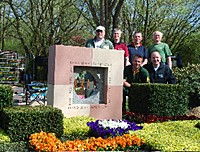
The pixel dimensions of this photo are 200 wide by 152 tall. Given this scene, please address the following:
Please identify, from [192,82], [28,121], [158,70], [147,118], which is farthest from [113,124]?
[192,82]

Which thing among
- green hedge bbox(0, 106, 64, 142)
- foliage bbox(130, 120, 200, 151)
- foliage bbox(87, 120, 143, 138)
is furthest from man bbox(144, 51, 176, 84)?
green hedge bbox(0, 106, 64, 142)

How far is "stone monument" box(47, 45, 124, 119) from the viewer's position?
24.8ft

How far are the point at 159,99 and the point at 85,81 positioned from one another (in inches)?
87.2

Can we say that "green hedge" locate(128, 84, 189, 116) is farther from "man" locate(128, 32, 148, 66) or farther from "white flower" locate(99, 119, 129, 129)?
"white flower" locate(99, 119, 129, 129)

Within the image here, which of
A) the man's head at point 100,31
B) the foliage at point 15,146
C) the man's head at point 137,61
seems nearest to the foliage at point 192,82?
the man's head at point 137,61

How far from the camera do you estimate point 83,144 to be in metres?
5.23

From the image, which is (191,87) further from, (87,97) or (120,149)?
(120,149)

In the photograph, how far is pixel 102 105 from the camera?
327 inches

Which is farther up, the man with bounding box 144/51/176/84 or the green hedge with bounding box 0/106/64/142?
the man with bounding box 144/51/176/84

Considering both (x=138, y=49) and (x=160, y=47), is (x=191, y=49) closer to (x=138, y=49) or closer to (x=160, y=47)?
(x=160, y=47)

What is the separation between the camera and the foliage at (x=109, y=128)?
246 inches

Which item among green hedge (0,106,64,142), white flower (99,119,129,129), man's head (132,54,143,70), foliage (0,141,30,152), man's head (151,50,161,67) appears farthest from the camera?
man's head (132,54,143,70)

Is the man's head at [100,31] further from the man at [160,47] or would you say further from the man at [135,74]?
the man at [160,47]

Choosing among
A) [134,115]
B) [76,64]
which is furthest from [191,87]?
[76,64]
